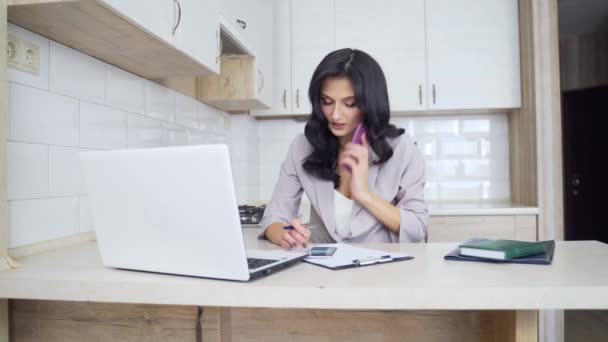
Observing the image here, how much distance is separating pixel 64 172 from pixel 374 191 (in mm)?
979

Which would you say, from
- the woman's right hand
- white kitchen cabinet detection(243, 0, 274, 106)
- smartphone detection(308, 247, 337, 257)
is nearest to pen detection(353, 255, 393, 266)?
smartphone detection(308, 247, 337, 257)

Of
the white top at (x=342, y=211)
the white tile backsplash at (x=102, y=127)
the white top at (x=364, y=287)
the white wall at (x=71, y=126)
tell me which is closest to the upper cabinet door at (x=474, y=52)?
the white wall at (x=71, y=126)

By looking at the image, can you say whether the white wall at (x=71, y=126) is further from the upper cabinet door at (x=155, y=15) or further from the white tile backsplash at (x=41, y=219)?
the upper cabinet door at (x=155, y=15)

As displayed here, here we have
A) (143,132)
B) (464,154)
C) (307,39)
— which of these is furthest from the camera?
(464,154)

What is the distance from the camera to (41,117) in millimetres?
1318

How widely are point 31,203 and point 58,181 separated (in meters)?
0.13

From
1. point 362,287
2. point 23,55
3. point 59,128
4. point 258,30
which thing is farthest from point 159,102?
point 362,287

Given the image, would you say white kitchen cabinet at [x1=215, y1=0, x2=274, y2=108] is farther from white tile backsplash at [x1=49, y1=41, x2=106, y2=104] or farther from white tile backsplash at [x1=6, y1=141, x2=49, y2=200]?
white tile backsplash at [x1=6, y1=141, x2=49, y2=200]

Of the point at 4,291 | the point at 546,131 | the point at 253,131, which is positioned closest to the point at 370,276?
the point at 4,291

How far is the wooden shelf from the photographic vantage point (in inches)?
43.6

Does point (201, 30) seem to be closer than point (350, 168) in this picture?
No

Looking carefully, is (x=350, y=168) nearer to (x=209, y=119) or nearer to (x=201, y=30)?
(x=201, y=30)

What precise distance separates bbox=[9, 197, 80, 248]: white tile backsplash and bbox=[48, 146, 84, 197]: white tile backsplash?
3cm

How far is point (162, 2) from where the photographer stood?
1398 mm
